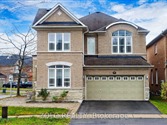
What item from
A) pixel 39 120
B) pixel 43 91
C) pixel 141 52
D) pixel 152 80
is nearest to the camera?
pixel 39 120

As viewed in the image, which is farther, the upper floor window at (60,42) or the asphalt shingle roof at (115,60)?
the asphalt shingle roof at (115,60)

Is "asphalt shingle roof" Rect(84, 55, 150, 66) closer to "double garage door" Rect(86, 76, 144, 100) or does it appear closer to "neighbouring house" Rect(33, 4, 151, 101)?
"neighbouring house" Rect(33, 4, 151, 101)

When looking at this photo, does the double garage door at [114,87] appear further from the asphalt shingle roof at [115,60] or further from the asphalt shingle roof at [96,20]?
the asphalt shingle roof at [96,20]

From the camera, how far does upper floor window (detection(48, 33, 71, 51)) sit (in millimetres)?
25297

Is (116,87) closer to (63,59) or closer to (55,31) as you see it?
(63,59)

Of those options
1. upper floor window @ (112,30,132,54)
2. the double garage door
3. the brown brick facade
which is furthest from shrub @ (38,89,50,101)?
the brown brick facade

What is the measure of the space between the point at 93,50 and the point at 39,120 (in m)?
15.1

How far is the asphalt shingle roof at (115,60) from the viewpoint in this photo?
2655 centimetres

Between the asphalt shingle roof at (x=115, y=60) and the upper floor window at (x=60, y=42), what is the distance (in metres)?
2.94

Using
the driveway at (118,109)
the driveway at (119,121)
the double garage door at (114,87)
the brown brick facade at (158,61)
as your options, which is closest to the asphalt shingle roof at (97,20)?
the brown brick facade at (158,61)

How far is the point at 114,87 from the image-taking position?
2661 cm

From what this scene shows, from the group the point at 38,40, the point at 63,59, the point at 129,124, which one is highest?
the point at 38,40

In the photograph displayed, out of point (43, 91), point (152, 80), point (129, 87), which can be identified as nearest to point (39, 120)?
point (43, 91)

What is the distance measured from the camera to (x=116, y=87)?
26.6m
